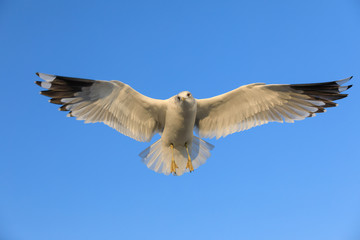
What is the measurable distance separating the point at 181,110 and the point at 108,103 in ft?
4.89

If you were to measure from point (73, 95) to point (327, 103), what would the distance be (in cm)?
525

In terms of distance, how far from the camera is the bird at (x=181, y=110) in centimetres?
618

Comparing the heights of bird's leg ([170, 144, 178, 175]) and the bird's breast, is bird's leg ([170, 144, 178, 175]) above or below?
below

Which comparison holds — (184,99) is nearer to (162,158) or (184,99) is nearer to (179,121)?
(179,121)

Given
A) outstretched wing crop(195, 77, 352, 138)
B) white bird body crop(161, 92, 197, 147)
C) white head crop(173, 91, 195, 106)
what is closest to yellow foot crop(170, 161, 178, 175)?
white bird body crop(161, 92, 197, 147)

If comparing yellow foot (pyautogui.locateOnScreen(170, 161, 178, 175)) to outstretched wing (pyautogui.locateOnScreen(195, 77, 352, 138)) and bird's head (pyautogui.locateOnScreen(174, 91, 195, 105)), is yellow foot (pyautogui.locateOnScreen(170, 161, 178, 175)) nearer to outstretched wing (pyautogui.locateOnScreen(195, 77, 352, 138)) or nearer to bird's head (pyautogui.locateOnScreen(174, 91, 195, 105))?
outstretched wing (pyautogui.locateOnScreen(195, 77, 352, 138))

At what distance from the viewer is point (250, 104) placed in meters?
6.88

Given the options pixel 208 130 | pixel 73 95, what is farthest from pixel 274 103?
pixel 73 95

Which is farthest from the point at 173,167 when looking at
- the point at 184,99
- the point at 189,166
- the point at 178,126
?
the point at 184,99

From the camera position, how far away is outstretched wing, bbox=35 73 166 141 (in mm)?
6031

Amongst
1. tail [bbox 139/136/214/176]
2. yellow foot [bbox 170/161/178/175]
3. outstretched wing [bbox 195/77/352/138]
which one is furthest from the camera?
tail [bbox 139/136/214/176]

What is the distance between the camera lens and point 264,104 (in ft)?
22.5

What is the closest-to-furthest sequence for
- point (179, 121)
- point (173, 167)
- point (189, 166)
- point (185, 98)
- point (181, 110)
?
point (185, 98), point (181, 110), point (179, 121), point (173, 167), point (189, 166)

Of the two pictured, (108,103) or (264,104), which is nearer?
(108,103)
